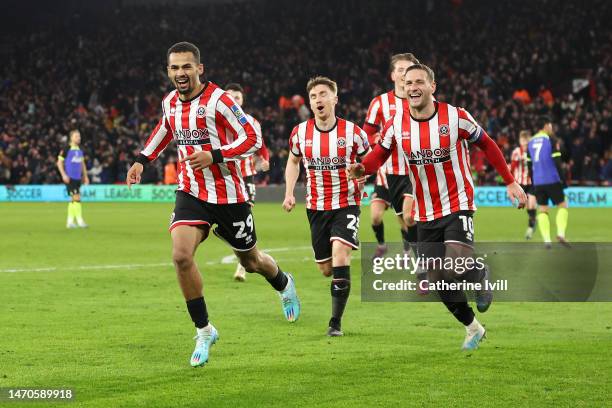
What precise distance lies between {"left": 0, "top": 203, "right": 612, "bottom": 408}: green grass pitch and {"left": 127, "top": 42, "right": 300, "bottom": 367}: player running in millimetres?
763

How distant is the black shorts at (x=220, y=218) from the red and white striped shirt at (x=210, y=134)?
0.06 m

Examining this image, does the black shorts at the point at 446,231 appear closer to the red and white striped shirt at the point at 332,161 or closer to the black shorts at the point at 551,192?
the red and white striped shirt at the point at 332,161

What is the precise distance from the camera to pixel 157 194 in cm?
3762

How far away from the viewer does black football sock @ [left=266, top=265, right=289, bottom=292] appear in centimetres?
914

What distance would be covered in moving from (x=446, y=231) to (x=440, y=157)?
1.87ft

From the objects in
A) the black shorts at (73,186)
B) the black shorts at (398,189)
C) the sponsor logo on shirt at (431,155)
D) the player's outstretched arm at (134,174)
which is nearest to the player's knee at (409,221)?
the black shorts at (398,189)

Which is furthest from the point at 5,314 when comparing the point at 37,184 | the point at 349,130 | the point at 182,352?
the point at 37,184

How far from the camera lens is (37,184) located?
1572 inches

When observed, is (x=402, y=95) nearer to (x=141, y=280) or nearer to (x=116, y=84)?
(x=141, y=280)

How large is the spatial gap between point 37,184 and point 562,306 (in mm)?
32423

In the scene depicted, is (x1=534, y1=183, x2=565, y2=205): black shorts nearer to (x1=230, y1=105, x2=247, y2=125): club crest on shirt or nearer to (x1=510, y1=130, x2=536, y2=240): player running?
(x1=510, y1=130, x2=536, y2=240): player running

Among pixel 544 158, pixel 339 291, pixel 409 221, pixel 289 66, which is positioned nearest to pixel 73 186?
pixel 544 158

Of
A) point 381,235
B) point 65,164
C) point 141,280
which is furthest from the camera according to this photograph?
point 65,164

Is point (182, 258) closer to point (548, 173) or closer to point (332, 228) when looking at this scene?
point (332, 228)
